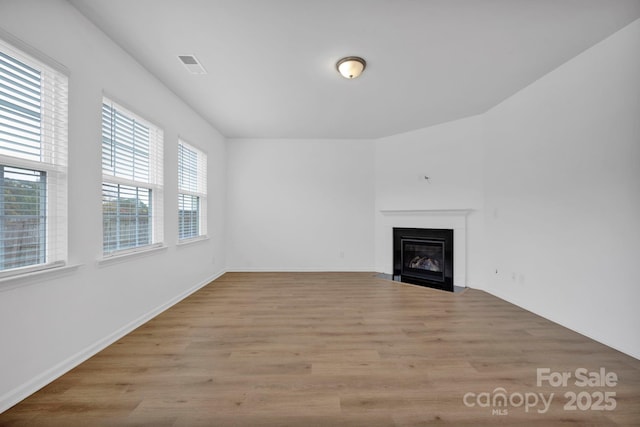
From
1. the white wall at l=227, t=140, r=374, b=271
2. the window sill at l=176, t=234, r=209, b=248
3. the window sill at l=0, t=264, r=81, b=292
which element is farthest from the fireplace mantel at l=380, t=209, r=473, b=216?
the window sill at l=0, t=264, r=81, b=292

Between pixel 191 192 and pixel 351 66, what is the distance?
2.88 meters

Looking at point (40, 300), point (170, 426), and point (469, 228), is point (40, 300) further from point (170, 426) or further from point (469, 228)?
point (469, 228)

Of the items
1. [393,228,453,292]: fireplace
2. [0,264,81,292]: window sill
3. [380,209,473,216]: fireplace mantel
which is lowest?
[393,228,453,292]: fireplace

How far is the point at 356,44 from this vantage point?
221cm

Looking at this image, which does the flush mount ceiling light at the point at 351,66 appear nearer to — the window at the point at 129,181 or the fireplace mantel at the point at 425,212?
the window at the point at 129,181

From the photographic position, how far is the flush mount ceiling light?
240cm

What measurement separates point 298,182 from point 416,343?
3.62m

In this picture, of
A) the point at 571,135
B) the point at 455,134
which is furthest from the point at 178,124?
the point at 571,135

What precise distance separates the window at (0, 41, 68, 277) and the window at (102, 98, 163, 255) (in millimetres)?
385

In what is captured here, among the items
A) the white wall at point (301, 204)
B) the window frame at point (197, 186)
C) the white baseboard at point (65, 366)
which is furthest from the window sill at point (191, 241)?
the white wall at point (301, 204)

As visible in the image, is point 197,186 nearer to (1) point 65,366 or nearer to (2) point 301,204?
(2) point 301,204

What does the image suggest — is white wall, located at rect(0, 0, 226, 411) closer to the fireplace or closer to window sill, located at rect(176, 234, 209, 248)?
window sill, located at rect(176, 234, 209, 248)

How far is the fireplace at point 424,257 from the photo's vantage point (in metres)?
4.08

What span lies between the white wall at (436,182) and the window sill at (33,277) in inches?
173
